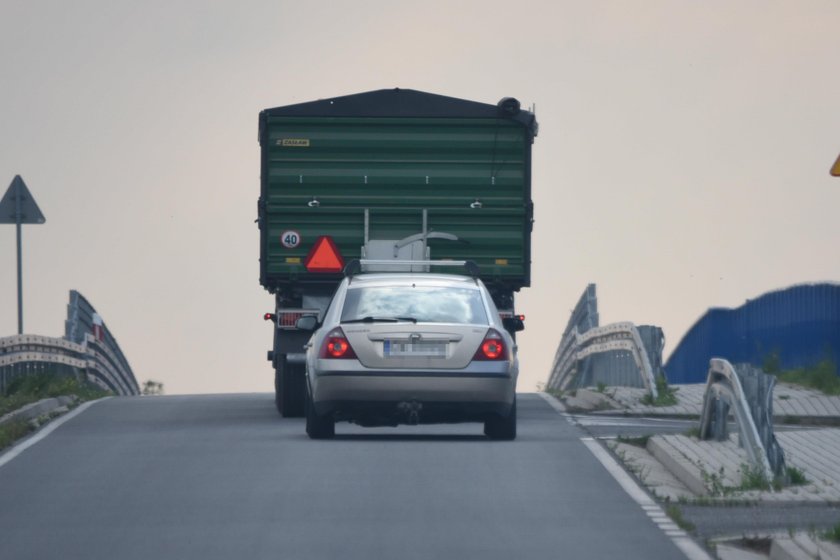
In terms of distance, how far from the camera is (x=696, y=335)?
106 ft

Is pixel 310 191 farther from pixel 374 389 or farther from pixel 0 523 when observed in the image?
pixel 0 523

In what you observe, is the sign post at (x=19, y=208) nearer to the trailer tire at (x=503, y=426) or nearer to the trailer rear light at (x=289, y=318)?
the trailer rear light at (x=289, y=318)

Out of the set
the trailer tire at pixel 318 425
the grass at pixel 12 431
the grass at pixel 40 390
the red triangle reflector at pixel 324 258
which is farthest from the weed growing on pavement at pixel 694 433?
the grass at pixel 40 390

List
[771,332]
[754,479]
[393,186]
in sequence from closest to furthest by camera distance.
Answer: [754,479], [393,186], [771,332]

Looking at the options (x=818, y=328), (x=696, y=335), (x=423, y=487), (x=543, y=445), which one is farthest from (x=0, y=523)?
(x=696, y=335)

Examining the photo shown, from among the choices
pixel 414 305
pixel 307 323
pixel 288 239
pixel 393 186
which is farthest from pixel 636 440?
pixel 288 239

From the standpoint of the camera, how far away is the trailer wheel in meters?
22.5

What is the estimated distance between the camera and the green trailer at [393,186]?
23.2 m

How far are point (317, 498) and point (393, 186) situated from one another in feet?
33.2

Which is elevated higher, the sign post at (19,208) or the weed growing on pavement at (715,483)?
the sign post at (19,208)

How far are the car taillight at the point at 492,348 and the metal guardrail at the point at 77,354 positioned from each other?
41.3 feet

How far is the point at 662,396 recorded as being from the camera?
80.8ft

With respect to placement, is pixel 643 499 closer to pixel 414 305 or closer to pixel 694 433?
pixel 694 433

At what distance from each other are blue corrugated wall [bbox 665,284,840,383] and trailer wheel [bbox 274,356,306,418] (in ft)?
24.3
